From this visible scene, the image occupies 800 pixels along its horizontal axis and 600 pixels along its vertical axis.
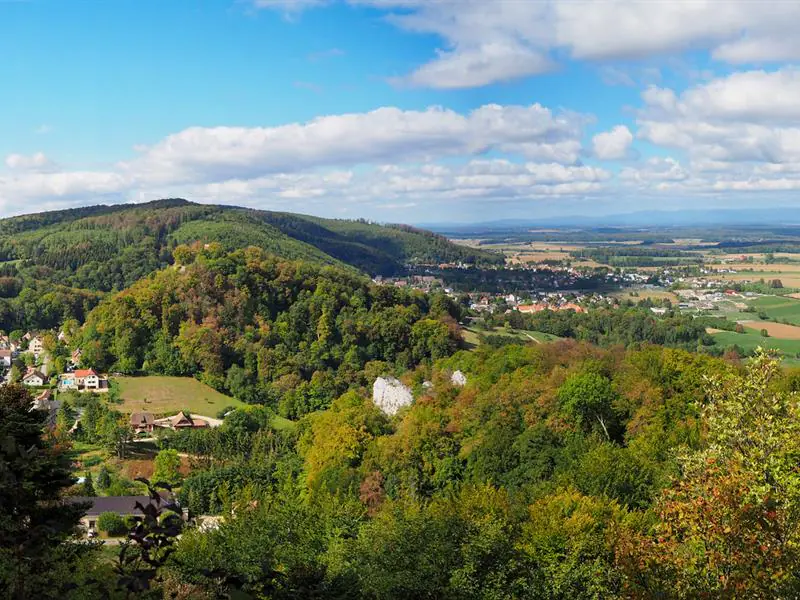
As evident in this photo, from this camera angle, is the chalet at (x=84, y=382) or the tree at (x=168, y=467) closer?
the tree at (x=168, y=467)

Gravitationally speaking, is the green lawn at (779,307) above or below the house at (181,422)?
above

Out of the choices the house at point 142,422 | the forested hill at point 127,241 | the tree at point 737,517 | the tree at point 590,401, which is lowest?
the house at point 142,422

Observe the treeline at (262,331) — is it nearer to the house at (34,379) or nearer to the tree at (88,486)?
the house at (34,379)

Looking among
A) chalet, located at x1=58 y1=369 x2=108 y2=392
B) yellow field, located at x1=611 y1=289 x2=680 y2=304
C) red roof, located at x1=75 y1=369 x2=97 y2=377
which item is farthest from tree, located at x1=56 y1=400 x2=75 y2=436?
yellow field, located at x1=611 y1=289 x2=680 y2=304

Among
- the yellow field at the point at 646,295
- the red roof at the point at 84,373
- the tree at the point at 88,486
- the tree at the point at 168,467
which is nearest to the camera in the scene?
the tree at the point at 88,486

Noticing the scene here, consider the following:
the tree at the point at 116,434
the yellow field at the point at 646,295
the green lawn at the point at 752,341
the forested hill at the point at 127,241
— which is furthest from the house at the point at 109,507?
the yellow field at the point at 646,295

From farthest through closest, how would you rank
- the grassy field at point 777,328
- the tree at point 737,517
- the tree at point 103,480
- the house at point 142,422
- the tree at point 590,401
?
the grassy field at point 777,328 < the house at point 142,422 < the tree at point 103,480 < the tree at point 590,401 < the tree at point 737,517

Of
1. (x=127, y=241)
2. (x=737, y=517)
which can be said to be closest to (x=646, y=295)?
(x=127, y=241)

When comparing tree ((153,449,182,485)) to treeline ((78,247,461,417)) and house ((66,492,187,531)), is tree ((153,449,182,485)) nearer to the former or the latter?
house ((66,492,187,531))

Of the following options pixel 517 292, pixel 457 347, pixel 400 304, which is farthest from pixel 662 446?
pixel 517 292
